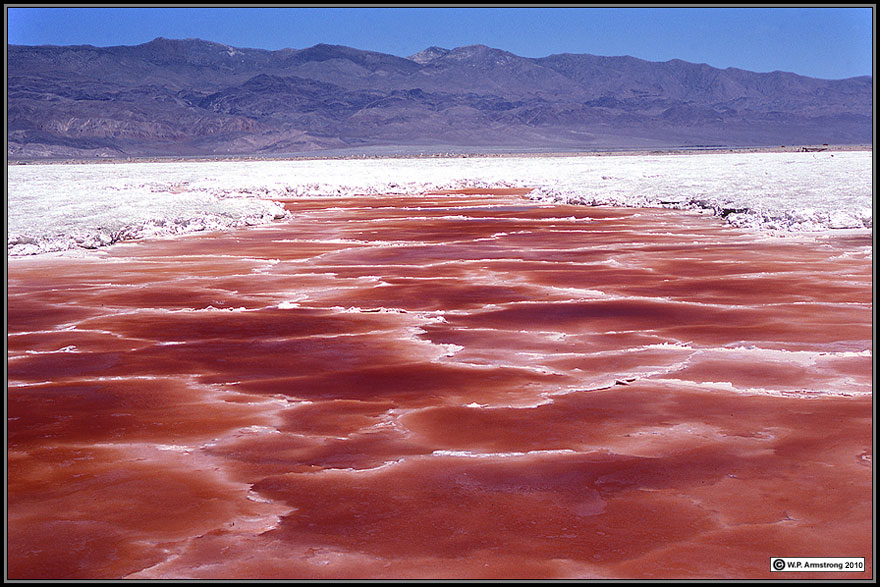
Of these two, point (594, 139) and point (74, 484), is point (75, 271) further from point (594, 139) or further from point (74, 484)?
point (594, 139)

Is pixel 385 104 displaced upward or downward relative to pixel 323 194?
upward

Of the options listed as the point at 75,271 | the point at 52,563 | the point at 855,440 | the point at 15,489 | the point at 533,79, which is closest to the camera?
the point at 52,563

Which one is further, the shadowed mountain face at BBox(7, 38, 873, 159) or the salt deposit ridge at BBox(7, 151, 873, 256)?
the shadowed mountain face at BBox(7, 38, 873, 159)

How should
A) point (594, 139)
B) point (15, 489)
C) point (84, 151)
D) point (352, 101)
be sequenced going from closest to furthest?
point (15, 489)
point (84, 151)
point (594, 139)
point (352, 101)

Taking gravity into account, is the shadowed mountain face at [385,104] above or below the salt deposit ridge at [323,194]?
above

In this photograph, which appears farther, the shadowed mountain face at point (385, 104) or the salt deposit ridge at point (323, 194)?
the shadowed mountain face at point (385, 104)

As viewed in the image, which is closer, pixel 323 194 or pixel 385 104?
pixel 323 194

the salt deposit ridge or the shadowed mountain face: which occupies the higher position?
the shadowed mountain face

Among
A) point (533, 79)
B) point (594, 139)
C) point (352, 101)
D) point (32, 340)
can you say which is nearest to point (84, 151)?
point (352, 101)
